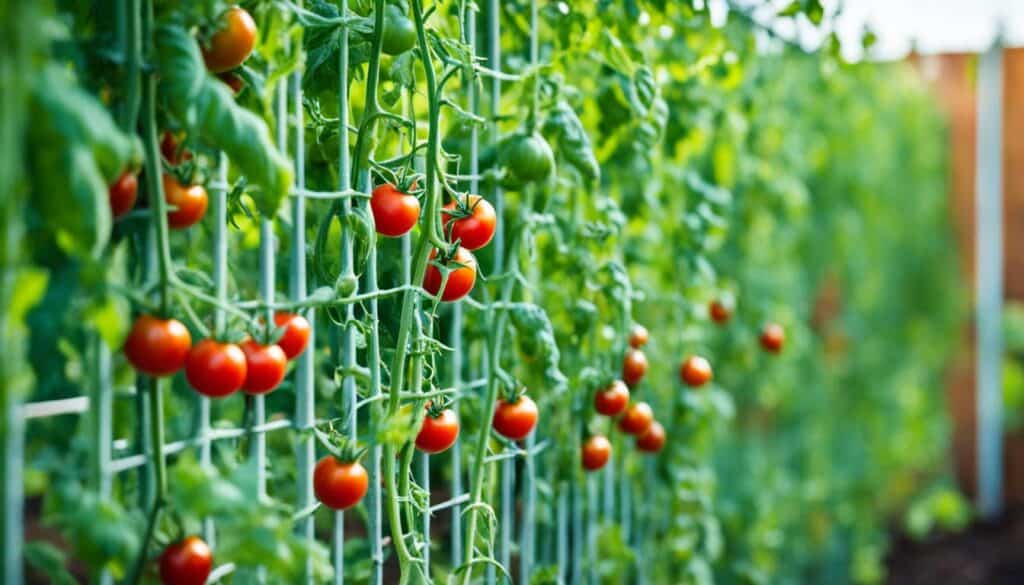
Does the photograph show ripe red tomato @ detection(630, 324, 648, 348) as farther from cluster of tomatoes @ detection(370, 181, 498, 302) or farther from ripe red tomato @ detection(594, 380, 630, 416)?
cluster of tomatoes @ detection(370, 181, 498, 302)

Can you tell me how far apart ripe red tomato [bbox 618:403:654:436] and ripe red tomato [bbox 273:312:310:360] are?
833mm

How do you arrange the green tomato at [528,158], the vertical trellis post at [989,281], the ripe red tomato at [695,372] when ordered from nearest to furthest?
the green tomato at [528,158] < the ripe red tomato at [695,372] < the vertical trellis post at [989,281]

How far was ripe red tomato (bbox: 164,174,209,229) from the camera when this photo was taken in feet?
3.19

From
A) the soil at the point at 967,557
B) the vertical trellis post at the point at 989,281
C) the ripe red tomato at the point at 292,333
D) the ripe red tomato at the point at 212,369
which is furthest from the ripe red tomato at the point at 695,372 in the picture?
the vertical trellis post at the point at 989,281

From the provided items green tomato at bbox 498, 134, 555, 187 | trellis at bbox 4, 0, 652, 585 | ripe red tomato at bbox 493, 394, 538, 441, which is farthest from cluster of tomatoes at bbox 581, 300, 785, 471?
green tomato at bbox 498, 134, 555, 187

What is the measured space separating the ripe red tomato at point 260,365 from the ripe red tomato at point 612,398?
0.76 meters

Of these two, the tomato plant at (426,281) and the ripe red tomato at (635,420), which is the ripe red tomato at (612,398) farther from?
the ripe red tomato at (635,420)

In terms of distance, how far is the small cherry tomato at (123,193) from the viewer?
888 mm

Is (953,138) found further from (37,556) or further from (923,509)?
(37,556)

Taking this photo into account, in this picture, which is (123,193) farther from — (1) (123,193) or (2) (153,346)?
(2) (153,346)

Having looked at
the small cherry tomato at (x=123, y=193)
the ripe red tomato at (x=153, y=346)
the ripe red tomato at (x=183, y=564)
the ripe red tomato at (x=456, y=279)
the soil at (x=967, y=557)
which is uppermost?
the small cherry tomato at (x=123, y=193)

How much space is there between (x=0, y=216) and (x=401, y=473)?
66 cm

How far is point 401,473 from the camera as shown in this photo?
1283mm

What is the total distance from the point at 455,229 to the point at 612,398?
527 mm
